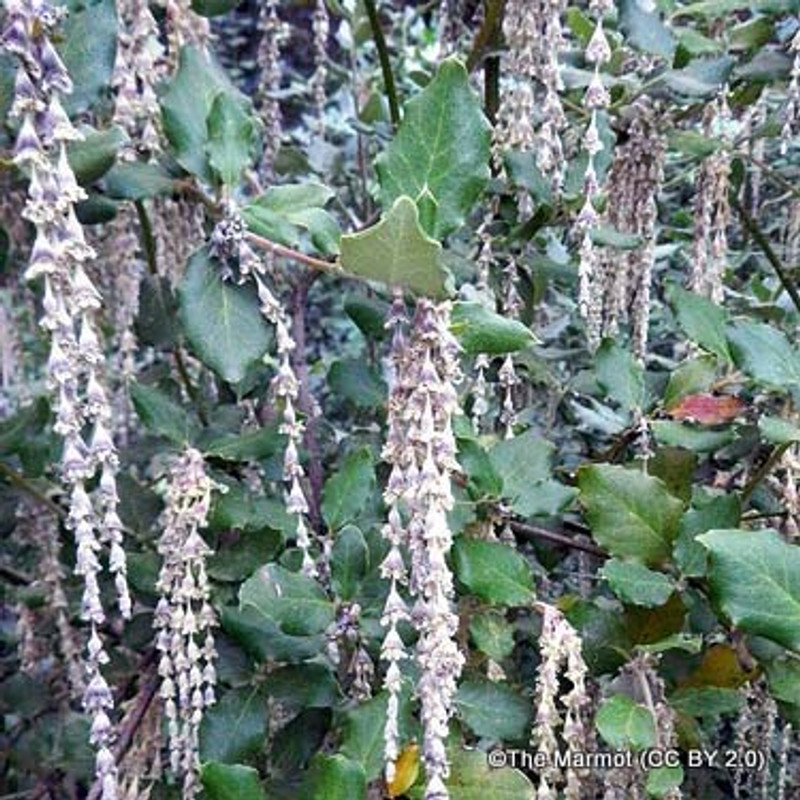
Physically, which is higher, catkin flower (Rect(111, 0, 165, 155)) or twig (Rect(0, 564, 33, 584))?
catkin flower (Rect(111, 0, 165, 155))

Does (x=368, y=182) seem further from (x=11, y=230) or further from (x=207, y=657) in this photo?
(x=207, y=657)

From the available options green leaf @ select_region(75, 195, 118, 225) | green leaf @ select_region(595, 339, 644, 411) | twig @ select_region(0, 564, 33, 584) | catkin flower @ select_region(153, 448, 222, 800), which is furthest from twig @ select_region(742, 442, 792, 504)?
twig @ select_region(0, 564, 33, 584)

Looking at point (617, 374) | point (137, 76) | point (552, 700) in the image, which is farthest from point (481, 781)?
point (137, 76)

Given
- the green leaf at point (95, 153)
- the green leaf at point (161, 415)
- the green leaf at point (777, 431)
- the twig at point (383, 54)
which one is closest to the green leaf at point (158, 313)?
the green leaf at point (161, 415)

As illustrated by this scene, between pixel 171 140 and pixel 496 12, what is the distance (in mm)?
401

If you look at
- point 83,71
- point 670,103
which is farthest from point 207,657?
point 670,103

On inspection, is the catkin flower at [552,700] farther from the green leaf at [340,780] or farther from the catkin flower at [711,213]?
the catkin flower at [711,213]

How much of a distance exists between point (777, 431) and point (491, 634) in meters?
0.26

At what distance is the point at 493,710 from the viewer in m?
0.90

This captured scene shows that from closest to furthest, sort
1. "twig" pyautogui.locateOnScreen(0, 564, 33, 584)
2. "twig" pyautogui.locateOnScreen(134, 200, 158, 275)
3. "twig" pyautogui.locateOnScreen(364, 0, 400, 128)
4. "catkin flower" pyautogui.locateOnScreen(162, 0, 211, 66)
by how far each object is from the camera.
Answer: "catkin flower" pyautogui.locateOnScreen(162, 0, 211, 66), "twig" pyautogui.locateOnScreen(364, 0, 400, 128), "twig" pyautogui.locateOnScreen(134, 200, 158, 275), "twig" pyautogui.locateOnScreen(0, 564, 33, 584)

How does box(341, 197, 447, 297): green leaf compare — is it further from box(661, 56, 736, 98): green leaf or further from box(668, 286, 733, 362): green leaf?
box(661, 56, 736, 98): green leaf

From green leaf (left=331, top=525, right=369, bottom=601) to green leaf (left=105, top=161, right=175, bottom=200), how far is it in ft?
0.95

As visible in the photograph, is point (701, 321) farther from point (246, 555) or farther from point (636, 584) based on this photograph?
point (246, 555)

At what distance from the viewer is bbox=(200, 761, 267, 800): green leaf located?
30.4 inches
